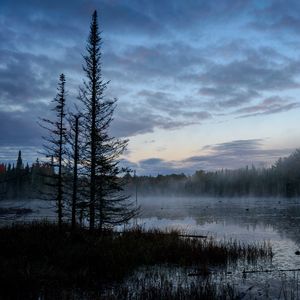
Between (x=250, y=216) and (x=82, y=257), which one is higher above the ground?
(x=82, y=257)

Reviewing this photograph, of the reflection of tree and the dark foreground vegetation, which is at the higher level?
the dark foreground vegetation

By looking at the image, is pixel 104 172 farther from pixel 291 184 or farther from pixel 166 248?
pixel 291 184

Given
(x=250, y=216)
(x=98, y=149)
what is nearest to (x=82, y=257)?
(x=98, y=149)

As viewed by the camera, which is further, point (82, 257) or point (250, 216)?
point (250, 216)

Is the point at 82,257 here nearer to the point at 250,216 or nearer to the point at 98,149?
the point at 98,149

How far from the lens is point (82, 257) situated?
16.1 meters

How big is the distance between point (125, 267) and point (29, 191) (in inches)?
5602

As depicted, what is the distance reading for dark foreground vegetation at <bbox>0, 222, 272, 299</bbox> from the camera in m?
12.1

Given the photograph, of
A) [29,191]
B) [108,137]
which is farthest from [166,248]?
[29,191]

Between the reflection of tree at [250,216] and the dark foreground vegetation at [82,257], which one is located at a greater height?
the dark foreground vegetation at [82,257]

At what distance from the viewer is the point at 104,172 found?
24.5m

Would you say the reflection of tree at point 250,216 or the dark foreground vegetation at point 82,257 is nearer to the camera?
the dark foreground vegetation at point 82,257

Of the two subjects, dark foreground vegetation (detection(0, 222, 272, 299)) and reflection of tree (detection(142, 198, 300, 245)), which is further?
reflection of tree (detection(142, 198, 300, 245))

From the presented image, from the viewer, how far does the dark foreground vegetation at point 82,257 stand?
12102 mm
